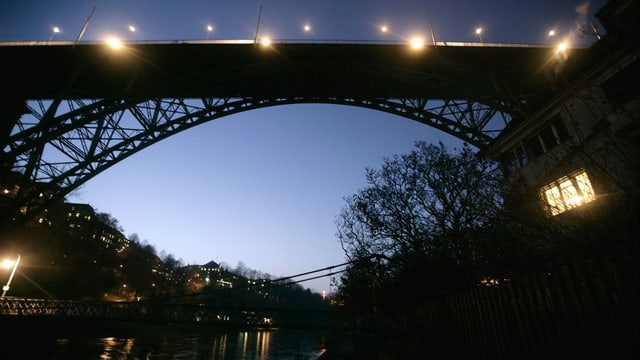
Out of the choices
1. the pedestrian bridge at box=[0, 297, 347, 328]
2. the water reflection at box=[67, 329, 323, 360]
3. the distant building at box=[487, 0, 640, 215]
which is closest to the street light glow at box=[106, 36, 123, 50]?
the pedestrian bridge at box=[0, 297, 347, 328]

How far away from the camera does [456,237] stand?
932cm

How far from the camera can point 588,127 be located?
1096 centimetres

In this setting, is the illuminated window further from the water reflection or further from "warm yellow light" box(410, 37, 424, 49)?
the water reflection

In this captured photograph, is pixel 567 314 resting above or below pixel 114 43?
below

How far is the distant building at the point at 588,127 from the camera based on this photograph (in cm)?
796

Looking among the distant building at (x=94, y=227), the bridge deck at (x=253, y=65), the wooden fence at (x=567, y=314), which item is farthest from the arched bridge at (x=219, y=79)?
the distant building at (x=94, y=227)

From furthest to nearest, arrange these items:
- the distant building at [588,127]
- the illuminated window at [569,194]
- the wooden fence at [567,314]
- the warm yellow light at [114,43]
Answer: the warm yellow light at [114,43]
the distant building at [588,127]
the illuminated window at [569,194]
the wooden fence at [567,314]

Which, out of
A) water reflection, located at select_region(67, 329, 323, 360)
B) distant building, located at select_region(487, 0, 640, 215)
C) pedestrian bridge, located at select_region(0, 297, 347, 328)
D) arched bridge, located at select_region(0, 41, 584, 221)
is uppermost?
arched bridge, located at select_region(0, 41, 584, 221)

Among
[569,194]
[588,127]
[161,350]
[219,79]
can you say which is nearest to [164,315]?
[161,350]

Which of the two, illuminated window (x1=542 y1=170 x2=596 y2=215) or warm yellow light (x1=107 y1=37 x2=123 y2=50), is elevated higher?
warm yellow light (x1=107 y1=37 x2=123 y2=50)

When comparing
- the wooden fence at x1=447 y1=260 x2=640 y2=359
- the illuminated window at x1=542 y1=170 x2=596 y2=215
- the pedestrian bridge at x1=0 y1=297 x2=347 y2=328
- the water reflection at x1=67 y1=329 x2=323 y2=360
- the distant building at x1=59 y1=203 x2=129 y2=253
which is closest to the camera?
the wooden fence at x1=447 y1=260 x2=640 y2=359

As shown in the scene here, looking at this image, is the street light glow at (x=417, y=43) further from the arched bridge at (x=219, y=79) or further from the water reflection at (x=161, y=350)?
the water reflection at (x=161, y=350)

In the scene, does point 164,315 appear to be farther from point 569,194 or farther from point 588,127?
Result: point 588,127

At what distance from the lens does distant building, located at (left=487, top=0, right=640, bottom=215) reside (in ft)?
26.1
